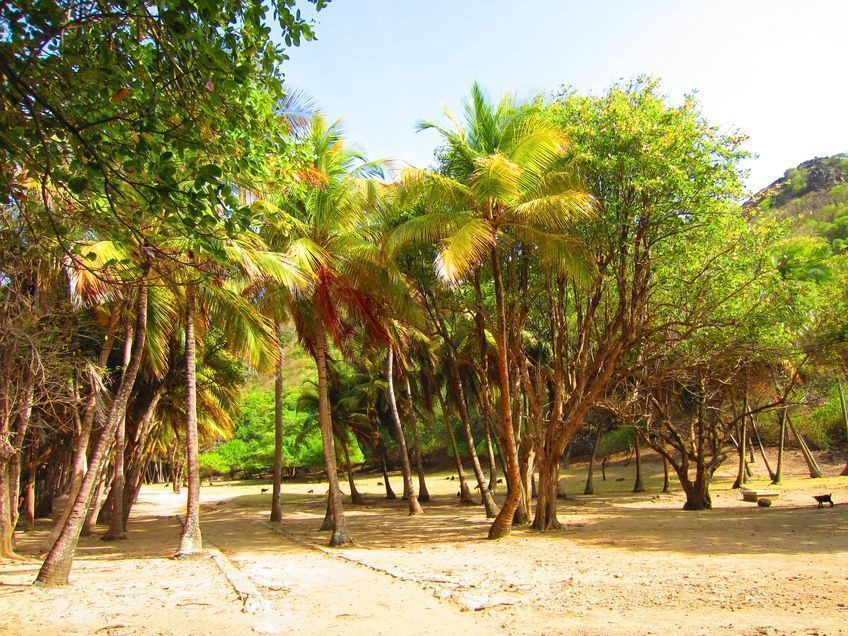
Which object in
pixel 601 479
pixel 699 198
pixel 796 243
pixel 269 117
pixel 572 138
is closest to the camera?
pixel 269 117

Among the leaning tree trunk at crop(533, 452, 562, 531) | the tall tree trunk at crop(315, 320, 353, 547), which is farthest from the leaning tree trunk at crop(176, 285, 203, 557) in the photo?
the leaning tree trunk at crop(533, 452, 562, 531)

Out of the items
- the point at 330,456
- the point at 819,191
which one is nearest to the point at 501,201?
A: the point at 330,456

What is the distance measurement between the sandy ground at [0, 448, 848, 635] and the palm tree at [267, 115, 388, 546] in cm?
343

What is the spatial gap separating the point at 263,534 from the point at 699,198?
1443 centimetres

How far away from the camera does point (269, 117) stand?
4.98 metres

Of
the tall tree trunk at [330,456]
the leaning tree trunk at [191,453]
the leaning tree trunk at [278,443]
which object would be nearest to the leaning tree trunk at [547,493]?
the tall tree trunk at [330,456]

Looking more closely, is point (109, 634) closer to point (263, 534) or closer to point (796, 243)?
point (263, 534)

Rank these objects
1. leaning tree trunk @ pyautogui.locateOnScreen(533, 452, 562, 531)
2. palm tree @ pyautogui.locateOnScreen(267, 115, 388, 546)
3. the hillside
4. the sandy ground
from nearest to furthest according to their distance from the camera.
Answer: the sandy ground → palm tree @ pyautogui.locateOnScreen(267, 115, 388, 546) → leaning tree trunk @ pyautogui.locateOnScreen(533, 452, 562, 531) → the hillside

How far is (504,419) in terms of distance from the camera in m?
13.0

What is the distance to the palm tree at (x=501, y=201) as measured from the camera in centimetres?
1158

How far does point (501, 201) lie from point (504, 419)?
180 inches

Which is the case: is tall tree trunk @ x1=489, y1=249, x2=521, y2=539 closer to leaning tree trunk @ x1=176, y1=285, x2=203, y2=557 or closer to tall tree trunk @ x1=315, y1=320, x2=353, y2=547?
tall tree trunk @ x1=315, y1=320, x2=353, y2=547

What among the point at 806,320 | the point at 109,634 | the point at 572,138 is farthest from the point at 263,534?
the point at 806,320

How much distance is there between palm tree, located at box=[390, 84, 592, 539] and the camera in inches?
456
